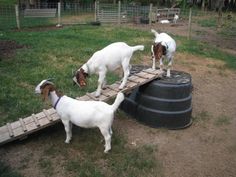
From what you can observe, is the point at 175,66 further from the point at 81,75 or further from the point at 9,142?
the point at 9,142

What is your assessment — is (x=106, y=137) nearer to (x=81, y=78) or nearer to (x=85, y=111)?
(x=85, y=111)

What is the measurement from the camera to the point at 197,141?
235 inches

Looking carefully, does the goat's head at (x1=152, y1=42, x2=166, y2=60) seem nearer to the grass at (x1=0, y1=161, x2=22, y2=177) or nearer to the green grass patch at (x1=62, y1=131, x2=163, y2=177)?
the green grass patch at (x1=62, y1=131, x2=163, y2=177)

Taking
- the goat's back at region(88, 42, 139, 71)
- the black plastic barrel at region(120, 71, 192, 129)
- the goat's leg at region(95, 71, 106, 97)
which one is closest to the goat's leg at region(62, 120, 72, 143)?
the goat's leg at region(95, 71, 106, 97)

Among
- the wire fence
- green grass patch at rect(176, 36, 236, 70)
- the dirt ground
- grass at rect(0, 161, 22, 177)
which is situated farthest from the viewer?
the wire fence

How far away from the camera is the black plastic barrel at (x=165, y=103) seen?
6219mm

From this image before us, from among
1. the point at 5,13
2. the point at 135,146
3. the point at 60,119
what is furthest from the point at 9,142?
the point at 5,13

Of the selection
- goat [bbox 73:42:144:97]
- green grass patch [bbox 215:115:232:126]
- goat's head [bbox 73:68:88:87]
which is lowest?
green grass patch [bbox 215:115:232:126]

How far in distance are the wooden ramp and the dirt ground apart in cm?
27

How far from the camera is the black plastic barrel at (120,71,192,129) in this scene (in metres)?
6.22

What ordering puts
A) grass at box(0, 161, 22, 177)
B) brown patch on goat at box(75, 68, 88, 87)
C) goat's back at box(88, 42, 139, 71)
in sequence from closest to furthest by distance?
1. grass at box(0, 161, 22, 177)
2. brown patch on goat at box(75, 68, 88, 87)
3. goat's back at box(88, 42, 139, 71)

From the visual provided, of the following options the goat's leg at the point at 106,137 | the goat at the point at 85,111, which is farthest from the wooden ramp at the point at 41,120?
the goat's leg at the point at 106,137

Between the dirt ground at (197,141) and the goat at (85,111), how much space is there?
732 mm

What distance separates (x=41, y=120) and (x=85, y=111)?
1.01m
